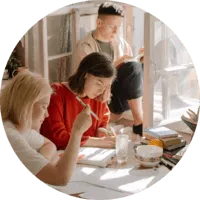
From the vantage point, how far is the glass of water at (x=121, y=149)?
178cm

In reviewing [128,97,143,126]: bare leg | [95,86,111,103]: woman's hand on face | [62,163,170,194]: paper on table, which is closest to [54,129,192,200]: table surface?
[62,163,170,194]: paper on table

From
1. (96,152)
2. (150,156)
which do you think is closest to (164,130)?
(150,156)

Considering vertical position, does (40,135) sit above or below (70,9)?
below

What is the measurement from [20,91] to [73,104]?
185 millimetres

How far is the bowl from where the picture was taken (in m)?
1.78

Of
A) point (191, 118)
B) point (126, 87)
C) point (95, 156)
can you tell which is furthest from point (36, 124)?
point (191, 118)

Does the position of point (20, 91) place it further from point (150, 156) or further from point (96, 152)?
point (150, 156)

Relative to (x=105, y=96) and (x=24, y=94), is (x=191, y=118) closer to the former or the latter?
(x=105, y=96)

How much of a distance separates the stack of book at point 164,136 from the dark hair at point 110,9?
0.42 metres

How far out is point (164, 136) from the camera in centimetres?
180

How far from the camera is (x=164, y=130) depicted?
1.81m

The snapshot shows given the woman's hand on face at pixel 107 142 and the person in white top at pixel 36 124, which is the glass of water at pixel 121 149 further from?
the person in white top at pixel 36 124

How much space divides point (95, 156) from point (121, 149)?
3.8 inches

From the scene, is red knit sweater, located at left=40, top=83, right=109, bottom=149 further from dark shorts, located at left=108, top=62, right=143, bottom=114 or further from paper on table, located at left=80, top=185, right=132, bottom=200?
paper on table, located at left=80, top=185, right=132, bottom=200
